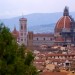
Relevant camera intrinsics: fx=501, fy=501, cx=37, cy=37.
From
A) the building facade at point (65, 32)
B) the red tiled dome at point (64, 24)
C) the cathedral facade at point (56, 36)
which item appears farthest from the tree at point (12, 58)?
the red tiled dome at point (64, 24)

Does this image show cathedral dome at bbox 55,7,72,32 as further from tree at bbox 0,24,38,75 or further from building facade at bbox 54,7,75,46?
tree at bbox 0,24,38,75

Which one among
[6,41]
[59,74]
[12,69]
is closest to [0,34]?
[6,41]

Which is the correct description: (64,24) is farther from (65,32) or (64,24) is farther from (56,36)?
(56,36)

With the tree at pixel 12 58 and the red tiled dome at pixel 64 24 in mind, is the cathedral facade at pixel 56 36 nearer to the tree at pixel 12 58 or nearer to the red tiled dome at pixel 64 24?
the red tiled dome at pixel 64 24

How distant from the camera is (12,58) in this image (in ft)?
29.4

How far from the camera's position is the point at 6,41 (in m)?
9.07

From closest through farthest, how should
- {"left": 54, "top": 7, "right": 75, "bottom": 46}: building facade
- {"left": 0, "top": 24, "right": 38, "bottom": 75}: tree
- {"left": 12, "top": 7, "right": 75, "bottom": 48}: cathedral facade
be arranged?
{"left": 0, "top": 24, "right": 38, "bottom": 75}: tree < {"left": 12, "top": 7, "right": 75, "bottom": 48}: cathedral facade < {"left": 54, "top": 7, "right": 75, "bottom": 46}: building facade

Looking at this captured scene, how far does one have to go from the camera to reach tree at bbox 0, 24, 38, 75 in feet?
28.9

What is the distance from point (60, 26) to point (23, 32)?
912 cm

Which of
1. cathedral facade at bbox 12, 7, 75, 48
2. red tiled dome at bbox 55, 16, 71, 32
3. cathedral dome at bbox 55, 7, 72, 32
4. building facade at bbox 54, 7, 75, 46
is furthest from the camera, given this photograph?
red tiled dome at bbox 55, 16, 71, 32

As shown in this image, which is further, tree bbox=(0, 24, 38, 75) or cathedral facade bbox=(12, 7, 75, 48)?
cathedral facade bbox=(12, 7, 75, 48)

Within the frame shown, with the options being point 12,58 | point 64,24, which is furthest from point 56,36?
point 12,58

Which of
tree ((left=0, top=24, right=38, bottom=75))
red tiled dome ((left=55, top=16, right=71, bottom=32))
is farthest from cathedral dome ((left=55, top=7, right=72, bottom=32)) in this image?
tree ((left=0, top=24, right=38, bottom=75))

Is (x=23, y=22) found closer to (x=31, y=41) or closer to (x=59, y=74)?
(x=31, y=41)
